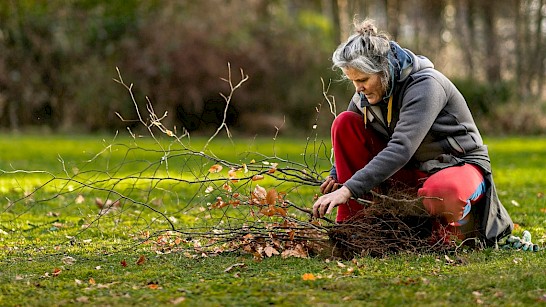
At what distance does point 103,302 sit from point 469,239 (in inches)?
87.1

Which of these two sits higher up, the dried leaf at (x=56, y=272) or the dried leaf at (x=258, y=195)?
the dried leaf at (x=258, y=195)

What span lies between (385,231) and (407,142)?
0.54 meters

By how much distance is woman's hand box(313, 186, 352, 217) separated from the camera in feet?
14.7

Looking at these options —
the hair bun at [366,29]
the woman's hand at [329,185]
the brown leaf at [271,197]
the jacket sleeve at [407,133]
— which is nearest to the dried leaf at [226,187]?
the brown leaf at [271,197]

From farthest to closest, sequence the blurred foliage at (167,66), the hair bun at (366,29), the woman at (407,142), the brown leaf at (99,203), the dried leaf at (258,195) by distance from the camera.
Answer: the blurred foliage at (167,66) → the brown leaf at (99,203) → the dried leaf at (258,195) → the hair bun at (366,29) → the woman at (407,142)

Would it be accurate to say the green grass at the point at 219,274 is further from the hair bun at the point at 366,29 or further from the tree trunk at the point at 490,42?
the tree trunk at the point at 490,42

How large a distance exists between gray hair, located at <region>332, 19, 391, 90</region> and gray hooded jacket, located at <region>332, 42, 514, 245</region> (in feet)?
0.26

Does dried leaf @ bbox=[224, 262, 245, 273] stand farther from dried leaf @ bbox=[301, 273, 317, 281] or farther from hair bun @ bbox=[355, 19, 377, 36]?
hair bun @ bbox=[355, 19, 377, 36]

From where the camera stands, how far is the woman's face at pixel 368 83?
465cm

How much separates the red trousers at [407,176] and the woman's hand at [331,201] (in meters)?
0.41

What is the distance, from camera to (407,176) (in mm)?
4969

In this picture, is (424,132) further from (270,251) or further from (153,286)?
(153,286)

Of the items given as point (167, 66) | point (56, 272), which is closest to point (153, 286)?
point (56, 272)

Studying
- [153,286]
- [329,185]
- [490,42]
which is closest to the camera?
[153,286]
